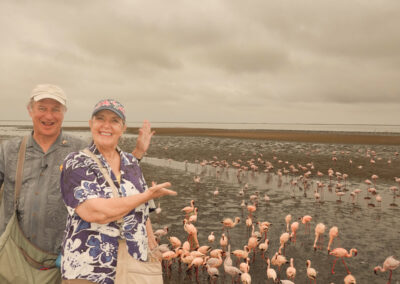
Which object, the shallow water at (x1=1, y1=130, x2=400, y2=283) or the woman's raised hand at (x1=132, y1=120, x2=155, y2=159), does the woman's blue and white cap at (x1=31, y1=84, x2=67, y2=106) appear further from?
the shallow water at (x1=1, y1=130, x2=400, y2=283)

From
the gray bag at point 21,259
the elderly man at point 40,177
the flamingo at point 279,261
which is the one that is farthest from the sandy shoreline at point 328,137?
the gray bag at point 21,259

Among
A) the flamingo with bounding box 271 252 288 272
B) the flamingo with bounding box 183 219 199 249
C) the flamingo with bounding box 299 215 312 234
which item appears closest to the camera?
the flamingo with bounding box 271 252 288 272

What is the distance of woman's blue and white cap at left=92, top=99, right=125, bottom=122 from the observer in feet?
8.99

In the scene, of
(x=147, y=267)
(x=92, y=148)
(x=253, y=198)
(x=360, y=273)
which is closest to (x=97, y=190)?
(x=92, y=148)

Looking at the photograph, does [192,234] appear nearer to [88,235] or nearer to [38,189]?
[38,189]

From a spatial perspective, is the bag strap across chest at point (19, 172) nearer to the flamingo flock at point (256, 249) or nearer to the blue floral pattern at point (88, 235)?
the blue floral pattern at point (88, 235)

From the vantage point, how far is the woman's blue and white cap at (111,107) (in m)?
2.74

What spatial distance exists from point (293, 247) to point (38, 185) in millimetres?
8508

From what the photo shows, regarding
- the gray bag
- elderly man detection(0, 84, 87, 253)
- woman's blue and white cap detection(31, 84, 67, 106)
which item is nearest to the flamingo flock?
the gray bag

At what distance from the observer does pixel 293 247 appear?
938cm

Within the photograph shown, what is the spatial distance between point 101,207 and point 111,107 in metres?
1.00

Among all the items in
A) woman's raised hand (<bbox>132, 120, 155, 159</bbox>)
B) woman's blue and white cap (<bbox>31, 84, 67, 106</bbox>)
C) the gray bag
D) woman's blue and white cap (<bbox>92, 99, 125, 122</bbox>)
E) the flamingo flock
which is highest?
woman's blue and white cap (<bbox>31, 84, 67, 106</bbox>)

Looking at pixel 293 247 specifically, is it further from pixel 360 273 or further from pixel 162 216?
pixel 162 216

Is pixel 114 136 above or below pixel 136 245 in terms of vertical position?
above
